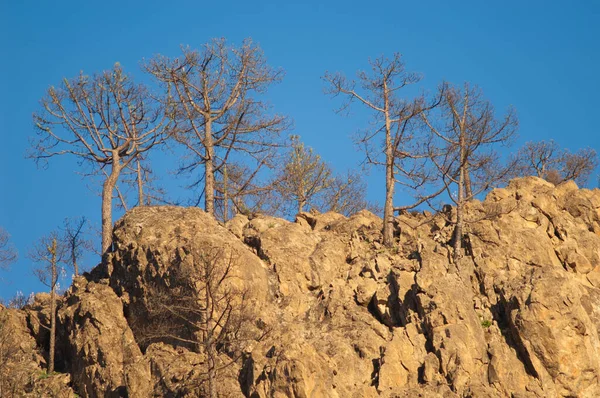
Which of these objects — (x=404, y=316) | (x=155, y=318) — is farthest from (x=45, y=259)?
(x=404, y=316)

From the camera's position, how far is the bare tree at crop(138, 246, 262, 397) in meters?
31.6

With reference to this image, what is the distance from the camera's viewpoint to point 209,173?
4334 cm

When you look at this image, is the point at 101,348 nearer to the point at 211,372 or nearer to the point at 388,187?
the point at 211,372

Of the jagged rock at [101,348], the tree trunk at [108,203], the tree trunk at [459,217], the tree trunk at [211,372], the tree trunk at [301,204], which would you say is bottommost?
the tree trunk at [211,372]

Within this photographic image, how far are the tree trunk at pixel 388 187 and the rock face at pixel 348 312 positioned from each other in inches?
20.8

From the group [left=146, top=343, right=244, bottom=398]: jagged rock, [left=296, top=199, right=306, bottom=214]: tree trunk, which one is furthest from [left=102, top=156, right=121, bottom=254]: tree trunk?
[left=296, top=199, right=306, bottom=214]: tree trunk

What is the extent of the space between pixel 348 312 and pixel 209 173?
12.1 m

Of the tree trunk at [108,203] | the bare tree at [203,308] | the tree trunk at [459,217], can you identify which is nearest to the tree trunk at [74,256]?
the tree trunk at [108,203]

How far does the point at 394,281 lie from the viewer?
113 feet

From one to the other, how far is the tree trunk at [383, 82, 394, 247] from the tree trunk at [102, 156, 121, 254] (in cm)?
1183

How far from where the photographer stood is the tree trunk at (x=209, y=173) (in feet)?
140

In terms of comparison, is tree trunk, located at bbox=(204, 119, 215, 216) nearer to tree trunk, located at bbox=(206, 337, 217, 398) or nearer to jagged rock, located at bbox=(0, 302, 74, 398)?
jagged rock, located at bbox=(0, 302, 74, 398)

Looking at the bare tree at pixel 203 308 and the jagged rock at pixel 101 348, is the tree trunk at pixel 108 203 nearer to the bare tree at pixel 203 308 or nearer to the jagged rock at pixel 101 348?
the jagged rock at pixel 101 348

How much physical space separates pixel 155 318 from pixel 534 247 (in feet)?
46.7
